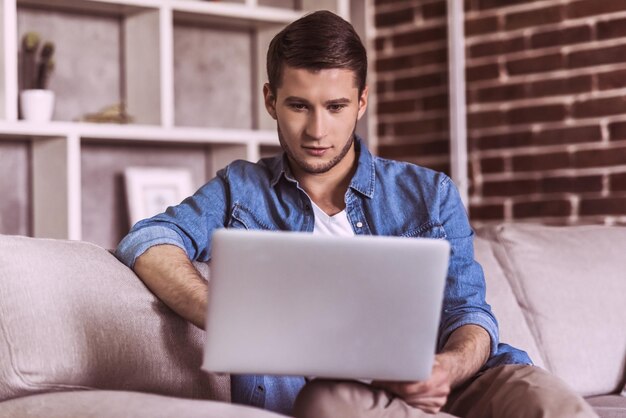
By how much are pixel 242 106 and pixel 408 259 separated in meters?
2.60

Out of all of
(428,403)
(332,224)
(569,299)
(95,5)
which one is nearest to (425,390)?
(428,403)

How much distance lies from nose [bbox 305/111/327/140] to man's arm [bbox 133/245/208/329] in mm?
364

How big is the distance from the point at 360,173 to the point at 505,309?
0.53 metres

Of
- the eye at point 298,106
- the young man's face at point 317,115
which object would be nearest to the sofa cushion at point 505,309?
the young man's face at point 317,115

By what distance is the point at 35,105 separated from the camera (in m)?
3.32

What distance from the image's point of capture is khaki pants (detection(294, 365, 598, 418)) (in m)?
1.67

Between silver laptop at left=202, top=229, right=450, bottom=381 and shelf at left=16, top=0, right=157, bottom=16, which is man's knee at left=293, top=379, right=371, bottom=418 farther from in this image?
shelf at left=16, top=0, right=157, bottom=16

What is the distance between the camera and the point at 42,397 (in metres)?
1.73

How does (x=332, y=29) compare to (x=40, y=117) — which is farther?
(x=40, y=117)

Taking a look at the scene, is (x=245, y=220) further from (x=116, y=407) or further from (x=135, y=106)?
(x=135, y=106)

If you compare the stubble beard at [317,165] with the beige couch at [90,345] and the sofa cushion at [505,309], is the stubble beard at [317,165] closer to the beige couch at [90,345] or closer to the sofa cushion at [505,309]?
the beige couch at [90,345]

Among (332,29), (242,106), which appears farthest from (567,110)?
(332,29)

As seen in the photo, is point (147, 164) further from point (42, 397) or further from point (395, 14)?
point (42, 397)

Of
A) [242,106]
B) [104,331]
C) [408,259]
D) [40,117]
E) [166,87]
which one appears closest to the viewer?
[408,259]
